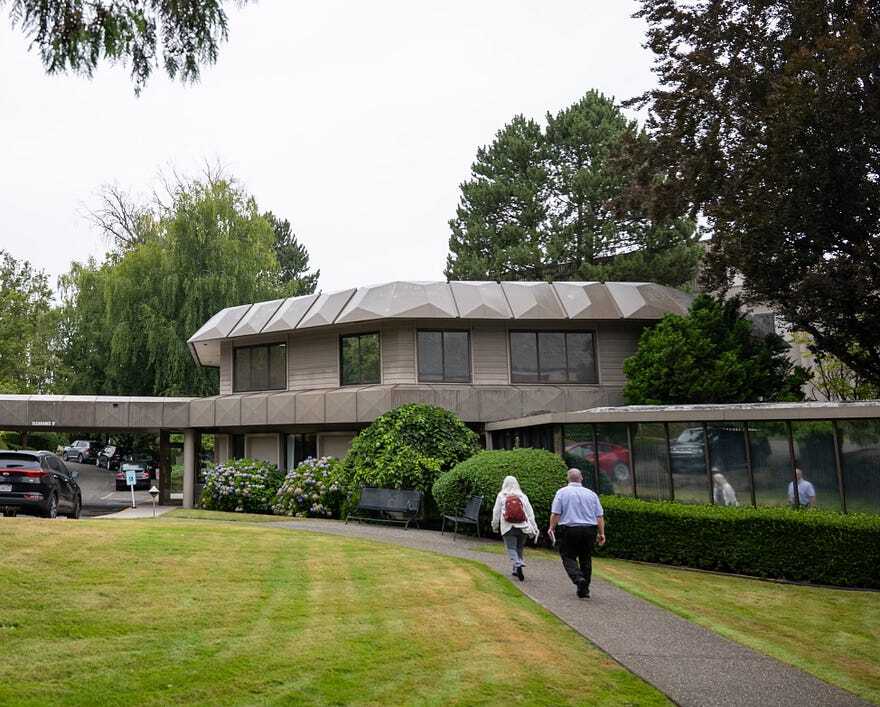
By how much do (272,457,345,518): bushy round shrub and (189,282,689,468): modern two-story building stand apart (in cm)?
268

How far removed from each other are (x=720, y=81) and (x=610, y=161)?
432 cm

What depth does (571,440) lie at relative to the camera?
18.2 metres

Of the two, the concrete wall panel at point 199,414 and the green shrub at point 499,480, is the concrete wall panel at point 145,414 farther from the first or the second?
the green shrub at point 499,480

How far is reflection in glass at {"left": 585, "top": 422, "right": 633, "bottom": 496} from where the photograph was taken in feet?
55.6

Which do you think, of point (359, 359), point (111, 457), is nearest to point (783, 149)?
point (359, 359)

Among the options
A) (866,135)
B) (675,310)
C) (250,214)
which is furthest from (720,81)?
(250,214)

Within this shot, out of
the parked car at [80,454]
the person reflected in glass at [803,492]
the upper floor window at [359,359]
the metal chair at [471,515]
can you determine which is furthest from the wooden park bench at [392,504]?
the parked car at [80,454]

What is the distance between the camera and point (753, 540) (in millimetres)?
13984

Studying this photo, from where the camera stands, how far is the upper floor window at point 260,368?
28.5 m

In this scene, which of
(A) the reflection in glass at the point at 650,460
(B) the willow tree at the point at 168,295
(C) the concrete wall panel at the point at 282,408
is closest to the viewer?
(A) the reflection in glass at the point at 650,460

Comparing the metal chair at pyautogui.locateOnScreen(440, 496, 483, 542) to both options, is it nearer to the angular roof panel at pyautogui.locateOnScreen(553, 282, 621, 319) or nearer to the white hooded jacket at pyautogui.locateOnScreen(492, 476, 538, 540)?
the white hooded jacket at pyautogui.locateOnScreen(492, 476, 538, 540)

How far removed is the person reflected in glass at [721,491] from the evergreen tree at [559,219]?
2307 cm

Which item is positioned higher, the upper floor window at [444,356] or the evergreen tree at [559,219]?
the evergreen tree at [559,219]

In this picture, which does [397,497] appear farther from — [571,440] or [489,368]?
[489,368]
